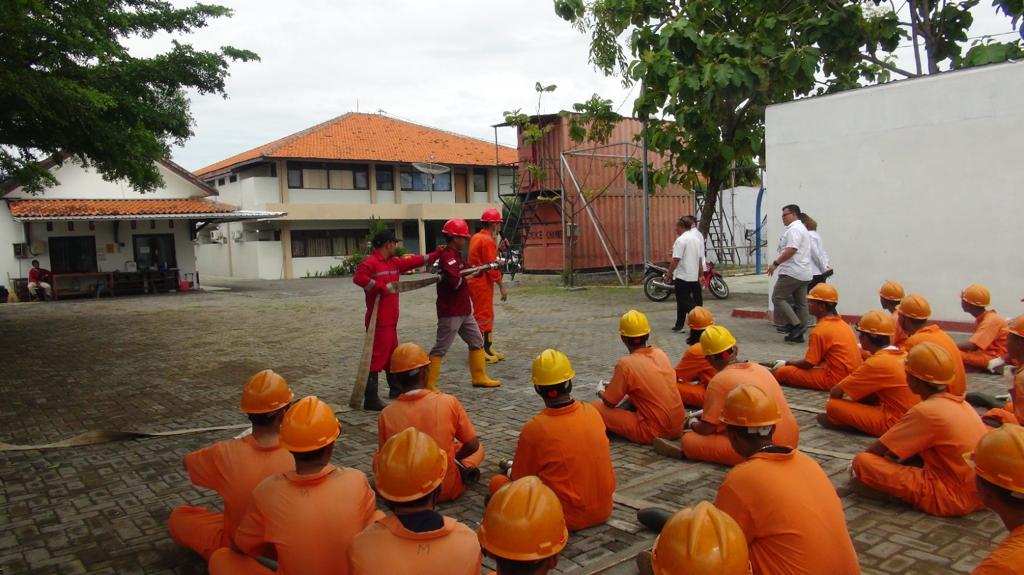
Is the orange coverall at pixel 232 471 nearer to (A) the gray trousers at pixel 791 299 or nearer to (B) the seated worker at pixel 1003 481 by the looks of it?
(B) the seated worker at pixel 1003 481

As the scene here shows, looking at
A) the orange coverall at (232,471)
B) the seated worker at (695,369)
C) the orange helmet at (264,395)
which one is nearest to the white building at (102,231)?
the seated worker at (695,369)

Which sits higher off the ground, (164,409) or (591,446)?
(591,446)

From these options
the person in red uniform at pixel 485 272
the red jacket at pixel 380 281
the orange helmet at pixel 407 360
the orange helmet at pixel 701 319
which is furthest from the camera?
the person in red uniform at pixel 485 272

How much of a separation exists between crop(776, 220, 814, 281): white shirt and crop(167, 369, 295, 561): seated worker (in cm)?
787

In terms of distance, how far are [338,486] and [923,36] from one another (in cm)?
1367

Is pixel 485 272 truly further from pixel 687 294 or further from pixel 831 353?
pixel 831 353

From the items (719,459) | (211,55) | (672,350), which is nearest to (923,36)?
(672,350)

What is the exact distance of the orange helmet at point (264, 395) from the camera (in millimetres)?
3469

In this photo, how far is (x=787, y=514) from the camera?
2.71m

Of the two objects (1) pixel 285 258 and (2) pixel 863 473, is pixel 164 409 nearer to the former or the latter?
(2) pixel 863 473

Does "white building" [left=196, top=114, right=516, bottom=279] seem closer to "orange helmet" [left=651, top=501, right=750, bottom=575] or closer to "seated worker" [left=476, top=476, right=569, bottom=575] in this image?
"seated worker" [left=476, top=476, right=569, bottom=575]

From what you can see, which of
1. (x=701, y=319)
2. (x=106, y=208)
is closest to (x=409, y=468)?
(x=701, y=319)

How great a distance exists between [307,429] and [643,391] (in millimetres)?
2950

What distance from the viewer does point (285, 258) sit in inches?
1232
